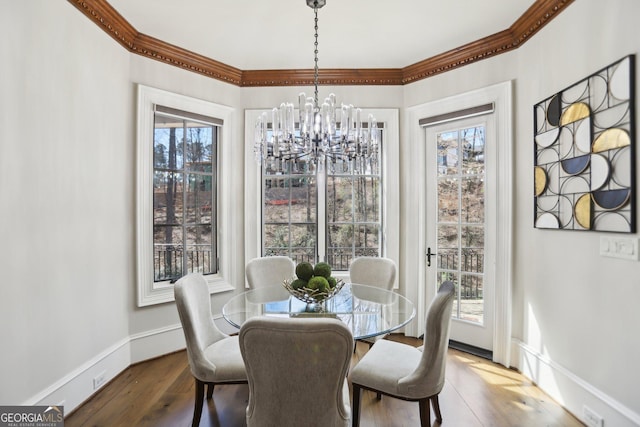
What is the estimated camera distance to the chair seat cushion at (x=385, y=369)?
1795 millimetres

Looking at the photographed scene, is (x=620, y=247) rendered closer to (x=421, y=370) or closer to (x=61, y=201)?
(x=421, y=370)

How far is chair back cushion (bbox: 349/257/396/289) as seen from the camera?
2.92 meters

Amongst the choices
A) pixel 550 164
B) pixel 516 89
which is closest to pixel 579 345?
pixel 550 164

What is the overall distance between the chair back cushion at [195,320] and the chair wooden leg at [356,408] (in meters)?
0.79

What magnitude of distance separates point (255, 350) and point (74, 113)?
81.6 inches

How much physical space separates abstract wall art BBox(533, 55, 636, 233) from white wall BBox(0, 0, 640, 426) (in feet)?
0.36

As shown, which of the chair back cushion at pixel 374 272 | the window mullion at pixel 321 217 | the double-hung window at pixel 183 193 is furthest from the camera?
the window mullion at pixel 321 217

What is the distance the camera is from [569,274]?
2.21 meters

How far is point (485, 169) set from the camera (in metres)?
3.04

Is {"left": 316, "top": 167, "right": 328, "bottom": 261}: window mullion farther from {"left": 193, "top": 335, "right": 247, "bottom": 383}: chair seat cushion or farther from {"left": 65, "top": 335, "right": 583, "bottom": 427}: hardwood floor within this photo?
{"left": 193, "top": 335, "right": 247, "bottom": 383}: chair seat cushion

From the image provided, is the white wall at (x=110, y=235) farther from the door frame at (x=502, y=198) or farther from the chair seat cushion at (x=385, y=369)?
the chair seat cushion at (x=385, y=369)

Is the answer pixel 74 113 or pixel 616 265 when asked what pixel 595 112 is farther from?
pixel 74 113

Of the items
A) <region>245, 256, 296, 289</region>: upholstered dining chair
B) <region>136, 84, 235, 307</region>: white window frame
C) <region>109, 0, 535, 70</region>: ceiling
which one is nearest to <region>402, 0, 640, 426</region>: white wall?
<region>109, 0, 535, 70</region>: ceiling

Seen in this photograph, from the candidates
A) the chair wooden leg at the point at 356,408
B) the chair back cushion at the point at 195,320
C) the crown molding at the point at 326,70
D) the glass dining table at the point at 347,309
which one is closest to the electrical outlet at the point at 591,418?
the glass dining table at the point at 347,309
